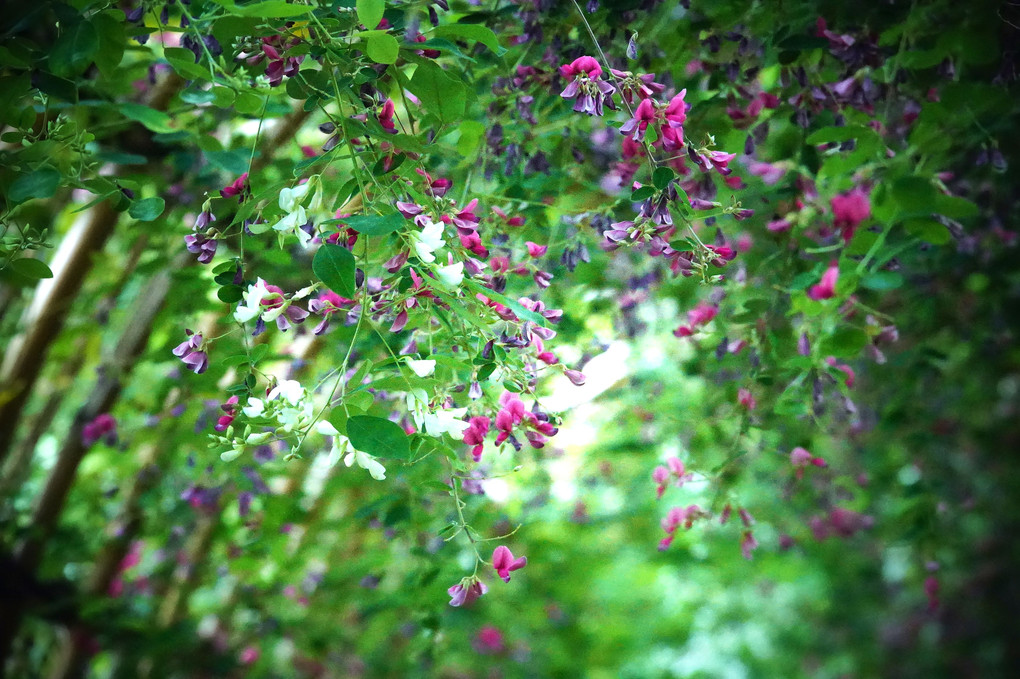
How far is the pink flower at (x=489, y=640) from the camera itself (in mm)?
2879

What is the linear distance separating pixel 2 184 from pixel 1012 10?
111 centimetres

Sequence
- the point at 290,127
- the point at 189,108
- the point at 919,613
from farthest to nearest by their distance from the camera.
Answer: the point at 919,613 < the point at 290,127 < the point at 189,108

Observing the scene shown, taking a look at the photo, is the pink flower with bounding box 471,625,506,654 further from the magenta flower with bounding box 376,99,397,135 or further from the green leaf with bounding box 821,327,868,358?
the magenta flower with bounding box 376,99,397,135

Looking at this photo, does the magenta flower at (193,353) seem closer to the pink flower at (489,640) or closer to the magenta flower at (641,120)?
the magenta flower at (641,120)

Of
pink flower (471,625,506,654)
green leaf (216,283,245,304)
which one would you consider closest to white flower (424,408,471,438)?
green leaf (216,283,245,304)

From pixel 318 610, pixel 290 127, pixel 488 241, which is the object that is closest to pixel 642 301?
pixel 488 241

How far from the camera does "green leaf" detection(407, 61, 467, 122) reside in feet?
2.44

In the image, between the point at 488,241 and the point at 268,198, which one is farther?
the point at 488,241

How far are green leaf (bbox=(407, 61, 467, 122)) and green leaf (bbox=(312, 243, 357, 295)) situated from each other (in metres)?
0.19

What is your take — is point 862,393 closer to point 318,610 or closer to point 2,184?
point 318,610

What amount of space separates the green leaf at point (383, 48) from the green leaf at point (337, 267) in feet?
0.57

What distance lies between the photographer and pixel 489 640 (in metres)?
2.88

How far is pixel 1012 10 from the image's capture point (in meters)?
0.95

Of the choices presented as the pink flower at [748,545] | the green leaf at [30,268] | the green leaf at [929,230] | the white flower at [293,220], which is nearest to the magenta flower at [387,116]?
the white flower at [293,220]
